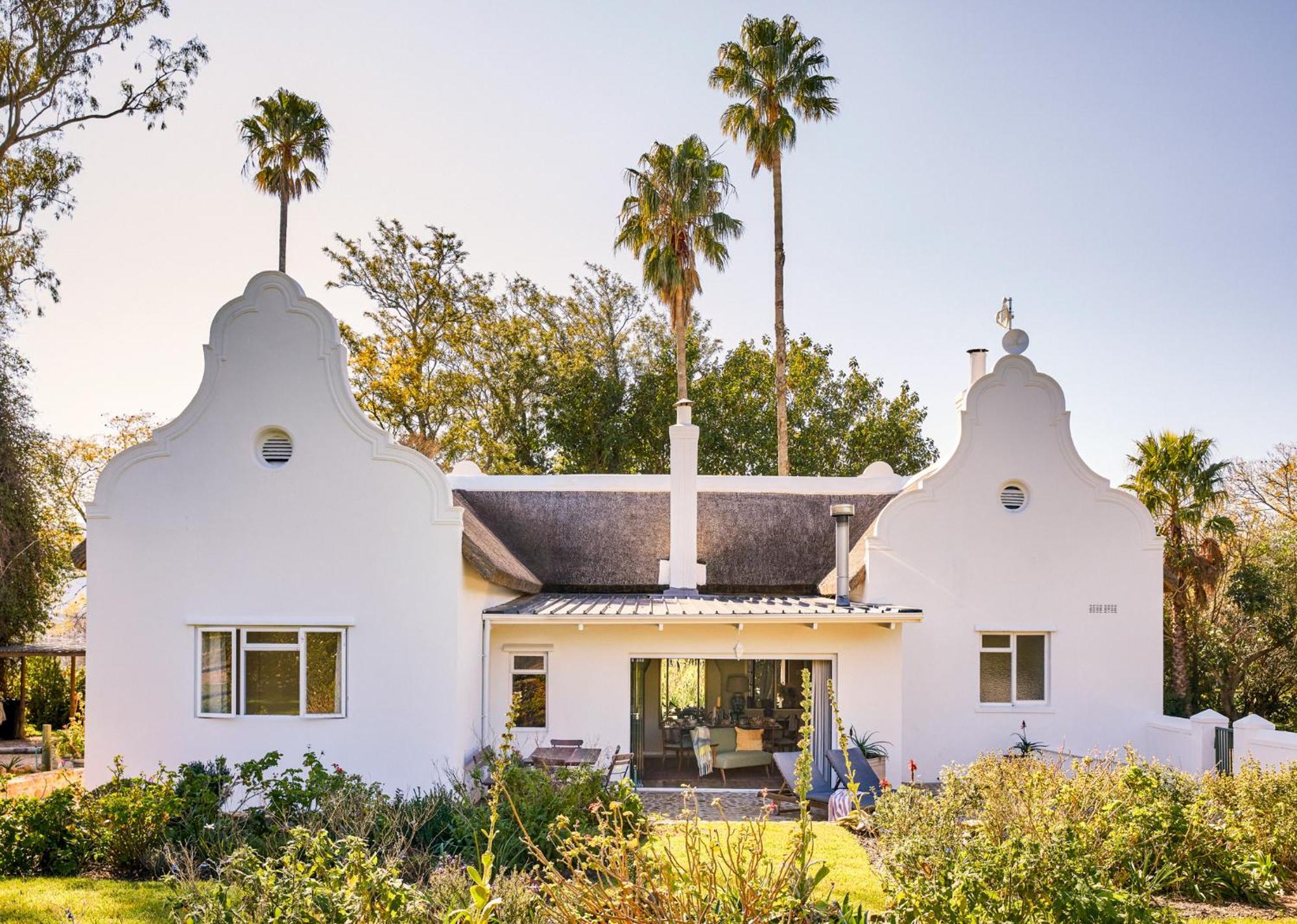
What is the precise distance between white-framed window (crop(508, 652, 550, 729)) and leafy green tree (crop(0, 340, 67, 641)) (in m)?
16.6

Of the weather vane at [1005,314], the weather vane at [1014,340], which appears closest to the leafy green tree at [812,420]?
Result: the weather vane at [1005,314]

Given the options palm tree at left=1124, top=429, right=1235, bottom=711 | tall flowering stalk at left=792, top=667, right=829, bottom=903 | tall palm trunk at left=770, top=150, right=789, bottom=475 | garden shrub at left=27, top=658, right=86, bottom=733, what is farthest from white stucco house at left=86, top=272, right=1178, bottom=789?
garden shrub at left=27, top=658, right=86, bottom=733

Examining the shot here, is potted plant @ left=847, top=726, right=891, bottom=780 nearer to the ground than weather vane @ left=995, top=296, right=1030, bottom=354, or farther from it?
nearer to the ground

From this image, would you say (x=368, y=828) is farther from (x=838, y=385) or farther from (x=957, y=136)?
(x=838, y=385)

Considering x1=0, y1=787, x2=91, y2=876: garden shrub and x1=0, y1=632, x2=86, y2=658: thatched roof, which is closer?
x1=0, y1=787, x2=91, y2=876: garden shrub

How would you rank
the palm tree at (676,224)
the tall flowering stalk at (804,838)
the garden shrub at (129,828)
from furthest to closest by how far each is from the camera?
the palm tree at (676,224) < the garden shrub at (129,828) < the tall flowering stalk at (804,838)

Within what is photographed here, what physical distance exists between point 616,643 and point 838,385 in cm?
2165

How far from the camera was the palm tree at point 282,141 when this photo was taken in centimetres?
2794

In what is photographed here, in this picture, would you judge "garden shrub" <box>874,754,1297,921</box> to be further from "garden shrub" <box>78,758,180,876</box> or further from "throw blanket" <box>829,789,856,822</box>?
"garden shrub" <box>78,758,180,876</box>

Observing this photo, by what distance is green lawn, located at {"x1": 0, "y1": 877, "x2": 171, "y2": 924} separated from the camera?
6984 millimetres

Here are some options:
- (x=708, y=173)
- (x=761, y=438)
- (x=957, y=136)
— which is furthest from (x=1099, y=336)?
(x=761, y=438)

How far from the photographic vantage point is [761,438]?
32.9 metres

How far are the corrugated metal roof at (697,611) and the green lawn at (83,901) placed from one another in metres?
6.24

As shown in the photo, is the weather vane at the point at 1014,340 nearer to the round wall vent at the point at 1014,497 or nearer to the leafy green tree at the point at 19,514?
the round wall vent at the point at 1014,497
